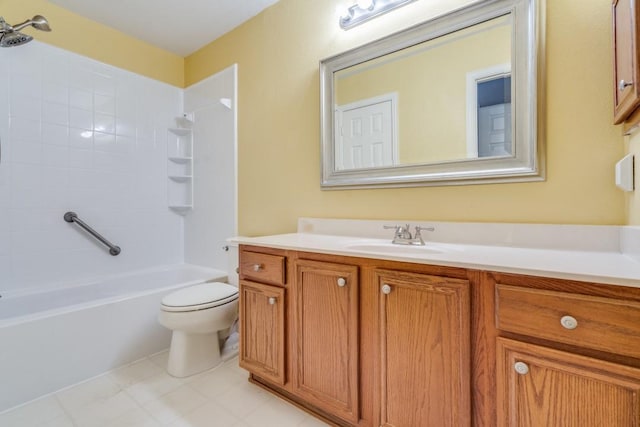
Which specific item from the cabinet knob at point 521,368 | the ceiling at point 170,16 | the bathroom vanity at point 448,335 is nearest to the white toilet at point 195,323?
the bathroom vanity at point 448,335

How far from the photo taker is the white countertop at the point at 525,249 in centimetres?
72

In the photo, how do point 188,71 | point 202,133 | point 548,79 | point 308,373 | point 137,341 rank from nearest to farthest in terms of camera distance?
point 548,79 → point 308,373 → point 137,341 → point 202,133 → point 188,71

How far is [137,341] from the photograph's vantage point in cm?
180

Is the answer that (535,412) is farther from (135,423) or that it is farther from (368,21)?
(368,21)

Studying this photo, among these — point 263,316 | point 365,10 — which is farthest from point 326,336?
point 365,10

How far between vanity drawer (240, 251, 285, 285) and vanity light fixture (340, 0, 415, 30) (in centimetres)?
130

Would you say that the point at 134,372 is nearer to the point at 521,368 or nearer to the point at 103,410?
the point at 103,410

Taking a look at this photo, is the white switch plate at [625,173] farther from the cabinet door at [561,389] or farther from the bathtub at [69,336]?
the bathtub at [69,336]

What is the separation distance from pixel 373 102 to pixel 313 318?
113 cm

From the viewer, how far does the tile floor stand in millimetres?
1266

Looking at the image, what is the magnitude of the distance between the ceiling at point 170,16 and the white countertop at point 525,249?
1703 millimetres

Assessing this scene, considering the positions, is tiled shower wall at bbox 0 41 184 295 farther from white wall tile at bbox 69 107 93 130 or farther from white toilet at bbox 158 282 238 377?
white toilet at bbox 158 282 238 377

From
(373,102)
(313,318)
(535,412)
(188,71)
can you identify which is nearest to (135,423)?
(313,318)

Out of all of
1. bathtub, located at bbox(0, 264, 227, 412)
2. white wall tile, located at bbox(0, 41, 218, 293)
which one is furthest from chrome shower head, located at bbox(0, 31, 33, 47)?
bathtub, located at bbox(0, 264, 227, 412)
